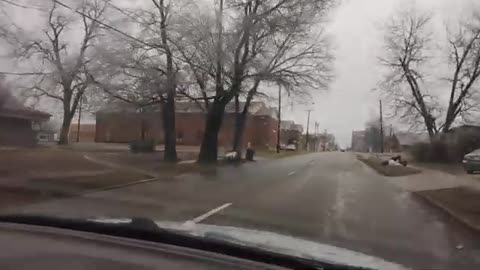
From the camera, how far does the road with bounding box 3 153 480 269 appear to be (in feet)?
24.8

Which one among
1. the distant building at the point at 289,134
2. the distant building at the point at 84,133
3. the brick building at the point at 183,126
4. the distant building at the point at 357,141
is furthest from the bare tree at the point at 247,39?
the distant building at the point at 357,141

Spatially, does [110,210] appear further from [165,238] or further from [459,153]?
[459,153]

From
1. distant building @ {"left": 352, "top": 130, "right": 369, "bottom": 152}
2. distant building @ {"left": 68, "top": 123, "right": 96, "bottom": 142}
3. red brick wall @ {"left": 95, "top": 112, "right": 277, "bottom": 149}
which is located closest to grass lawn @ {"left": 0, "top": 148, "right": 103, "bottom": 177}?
red brick wall @ {"left": 95, "top": 112, "right": 277, "bottom": 149}

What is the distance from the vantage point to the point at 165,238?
3.11 metres

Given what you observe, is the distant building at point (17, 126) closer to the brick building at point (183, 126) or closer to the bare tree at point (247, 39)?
the brick building at point (183, 126)

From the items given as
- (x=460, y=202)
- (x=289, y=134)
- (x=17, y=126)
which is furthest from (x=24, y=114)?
(x=289, y=134)

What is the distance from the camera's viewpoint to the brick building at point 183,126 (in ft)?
110

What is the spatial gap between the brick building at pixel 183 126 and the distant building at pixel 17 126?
486 cm

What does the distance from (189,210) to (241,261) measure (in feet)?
29.6

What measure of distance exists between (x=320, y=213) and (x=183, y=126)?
123ft

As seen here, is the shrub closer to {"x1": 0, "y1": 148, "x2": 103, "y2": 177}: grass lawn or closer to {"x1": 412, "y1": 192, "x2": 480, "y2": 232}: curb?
{"x1": 0, "y1": 148, "x2": 103, "y2": 177}: grass lawn

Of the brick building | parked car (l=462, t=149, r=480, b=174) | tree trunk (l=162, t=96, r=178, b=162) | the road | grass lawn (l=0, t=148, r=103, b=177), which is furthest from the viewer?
the brick building

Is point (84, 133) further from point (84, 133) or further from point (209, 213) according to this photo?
point (209, 213)

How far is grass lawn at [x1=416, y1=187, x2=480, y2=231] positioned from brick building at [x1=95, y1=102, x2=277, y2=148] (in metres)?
17.9
